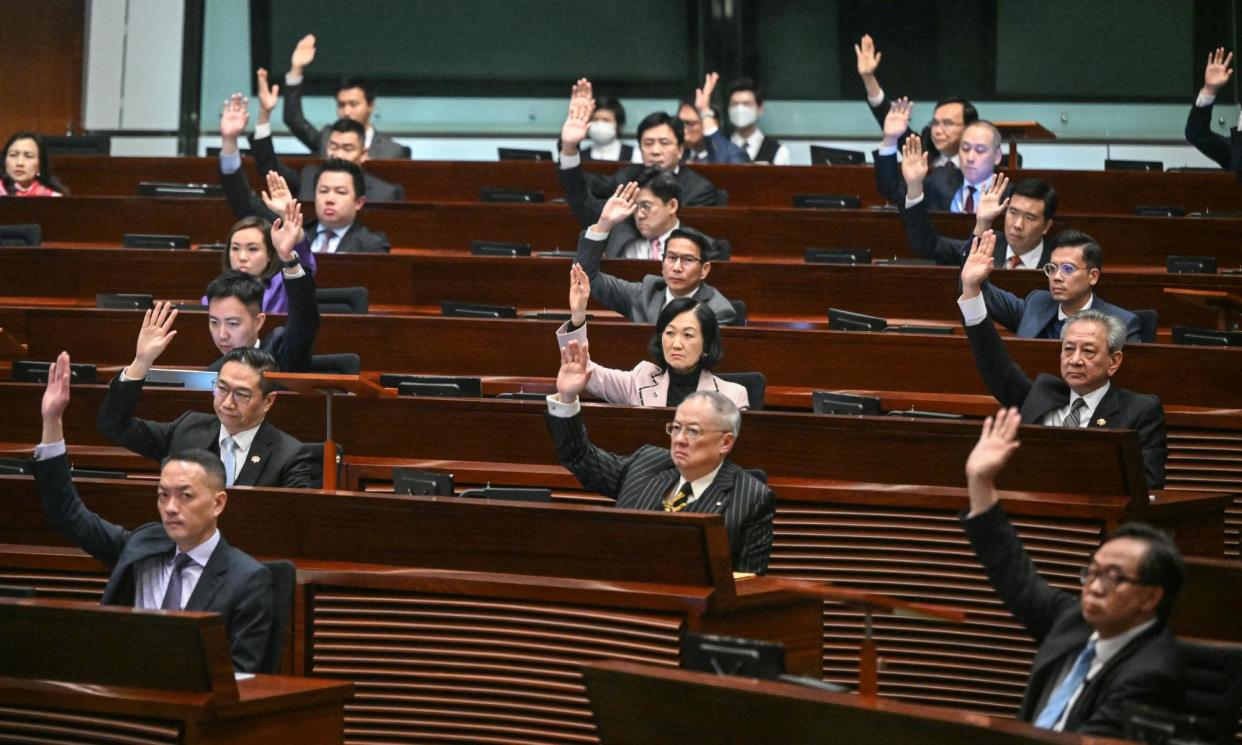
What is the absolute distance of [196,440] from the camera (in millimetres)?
3840

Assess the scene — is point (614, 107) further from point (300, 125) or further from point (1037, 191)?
point (1037, 191)

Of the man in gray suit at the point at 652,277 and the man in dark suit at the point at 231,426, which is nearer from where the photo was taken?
the man in dark suit at the point at 231,426

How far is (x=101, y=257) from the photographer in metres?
5.83

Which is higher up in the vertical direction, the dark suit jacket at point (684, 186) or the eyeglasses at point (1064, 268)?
the dark suit jacket at point (684, 186)

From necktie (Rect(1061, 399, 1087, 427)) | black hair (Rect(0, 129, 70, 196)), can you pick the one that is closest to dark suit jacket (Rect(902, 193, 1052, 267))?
necktie (Rect(1061, 399, 1087, 427))

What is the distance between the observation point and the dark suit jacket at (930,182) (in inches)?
228

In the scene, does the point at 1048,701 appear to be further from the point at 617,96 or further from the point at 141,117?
the point at 141,117

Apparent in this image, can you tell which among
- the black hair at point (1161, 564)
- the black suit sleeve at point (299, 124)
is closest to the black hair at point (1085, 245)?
the black hair at point (1161, 564)

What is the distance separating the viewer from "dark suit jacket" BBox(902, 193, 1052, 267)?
5363mm

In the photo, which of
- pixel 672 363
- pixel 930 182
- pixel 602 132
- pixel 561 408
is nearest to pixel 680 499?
pixel 561 408

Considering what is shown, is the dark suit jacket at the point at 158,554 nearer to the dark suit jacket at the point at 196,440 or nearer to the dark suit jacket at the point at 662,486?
the dark suit jacket at the point at 196,440

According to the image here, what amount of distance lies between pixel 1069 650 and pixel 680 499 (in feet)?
3.52

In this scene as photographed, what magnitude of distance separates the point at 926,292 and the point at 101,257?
2764 mm

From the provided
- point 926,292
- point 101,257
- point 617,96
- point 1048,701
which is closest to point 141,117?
point 617,96
